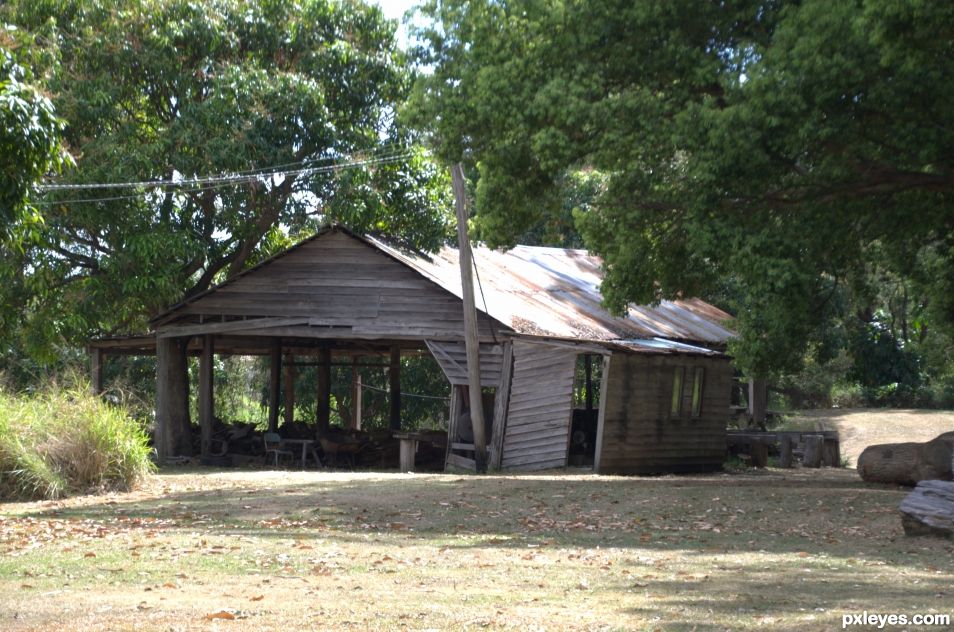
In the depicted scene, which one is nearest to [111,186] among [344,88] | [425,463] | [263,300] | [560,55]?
[263,300]

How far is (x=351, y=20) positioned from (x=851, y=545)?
1872cm

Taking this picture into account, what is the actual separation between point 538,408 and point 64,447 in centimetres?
963

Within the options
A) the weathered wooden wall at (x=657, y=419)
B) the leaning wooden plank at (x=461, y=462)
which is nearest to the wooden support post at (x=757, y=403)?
the weathered wooden wall at (x=657, y=419)

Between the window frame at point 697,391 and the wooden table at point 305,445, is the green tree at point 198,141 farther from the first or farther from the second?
the window frame at point 697,391

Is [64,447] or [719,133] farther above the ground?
[719,133]

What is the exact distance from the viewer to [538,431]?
22828mm

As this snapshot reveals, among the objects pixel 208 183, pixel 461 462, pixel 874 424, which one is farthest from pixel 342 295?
pixel 874 424

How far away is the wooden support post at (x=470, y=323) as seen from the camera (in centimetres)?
2131

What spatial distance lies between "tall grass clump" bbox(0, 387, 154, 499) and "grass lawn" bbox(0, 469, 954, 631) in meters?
0.67

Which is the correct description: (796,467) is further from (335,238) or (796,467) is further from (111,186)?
(111,186)

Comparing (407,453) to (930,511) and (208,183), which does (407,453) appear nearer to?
(208,183)

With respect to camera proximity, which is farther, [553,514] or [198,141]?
[198,141]
